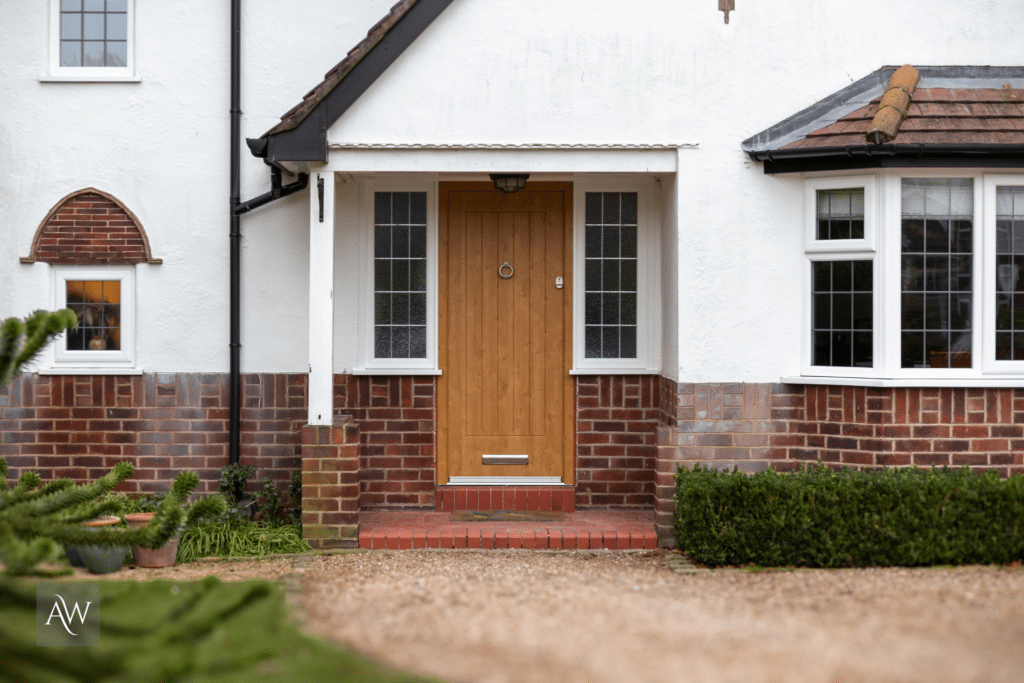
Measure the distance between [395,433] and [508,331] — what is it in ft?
4.75

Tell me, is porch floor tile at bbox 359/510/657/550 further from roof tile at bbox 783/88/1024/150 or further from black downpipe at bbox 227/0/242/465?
roof tile at bbox 783/88/1024/150

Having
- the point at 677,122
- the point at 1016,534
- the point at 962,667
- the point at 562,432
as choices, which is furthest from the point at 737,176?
the point at 962,667

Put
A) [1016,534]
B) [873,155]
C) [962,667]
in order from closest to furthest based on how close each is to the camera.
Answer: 1. [962,667]
2. [1016,534]
3. [873,155]

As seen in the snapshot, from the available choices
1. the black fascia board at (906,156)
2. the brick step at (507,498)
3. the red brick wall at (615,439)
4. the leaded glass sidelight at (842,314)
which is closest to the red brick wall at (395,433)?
the brick step at (507,498)

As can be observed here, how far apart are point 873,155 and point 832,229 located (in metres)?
0.71

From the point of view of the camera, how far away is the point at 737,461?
744 centimetres

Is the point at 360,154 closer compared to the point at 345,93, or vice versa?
the point at 345,93

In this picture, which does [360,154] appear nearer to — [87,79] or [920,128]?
[87,79]

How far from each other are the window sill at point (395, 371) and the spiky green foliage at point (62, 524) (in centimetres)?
318

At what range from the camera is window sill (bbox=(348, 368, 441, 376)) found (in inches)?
328

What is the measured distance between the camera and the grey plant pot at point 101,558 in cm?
663

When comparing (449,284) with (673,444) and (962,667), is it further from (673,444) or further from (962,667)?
(962,667)

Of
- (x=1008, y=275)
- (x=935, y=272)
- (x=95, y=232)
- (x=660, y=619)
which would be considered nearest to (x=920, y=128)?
(x=935, y=272)

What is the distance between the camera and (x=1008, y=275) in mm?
7227
